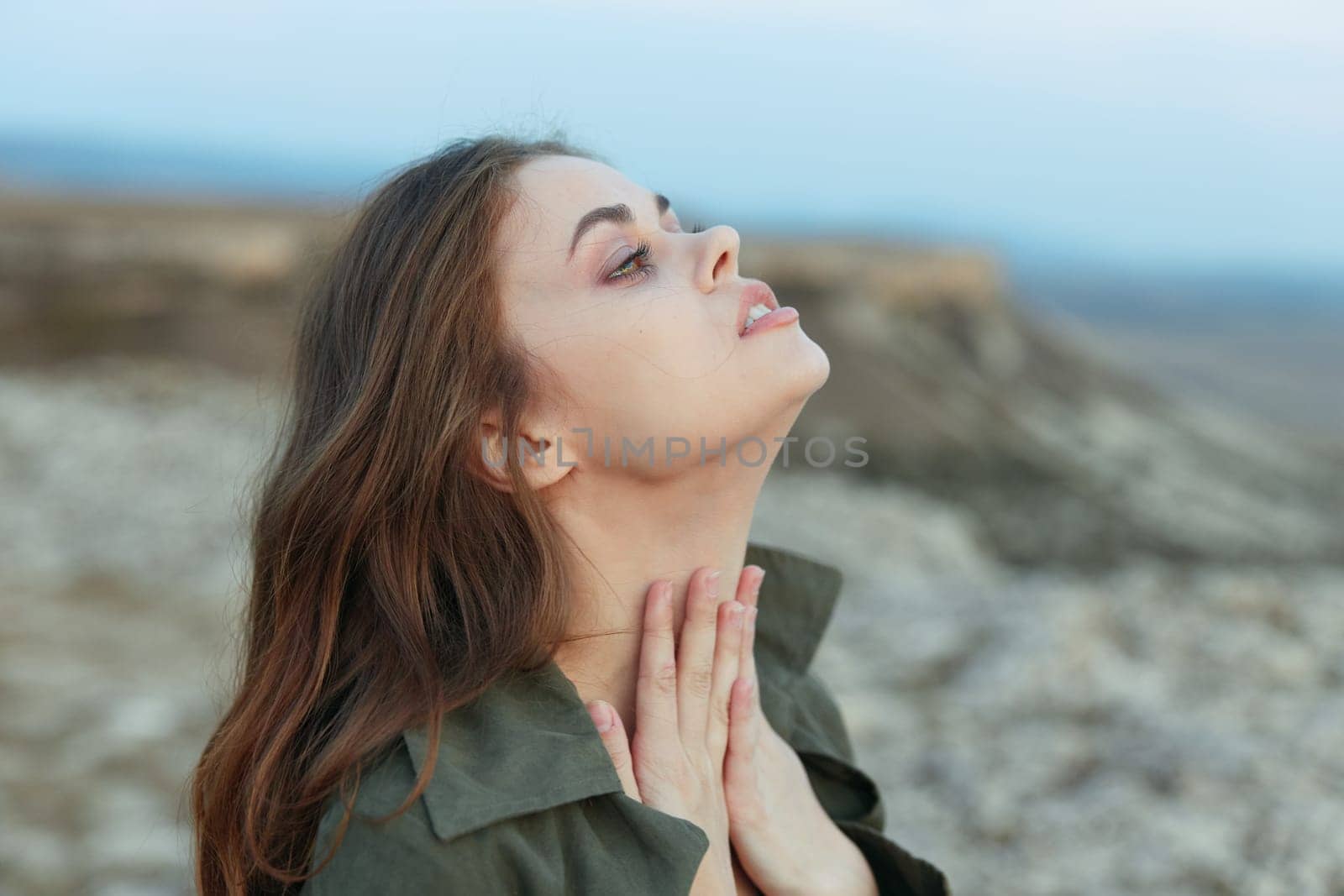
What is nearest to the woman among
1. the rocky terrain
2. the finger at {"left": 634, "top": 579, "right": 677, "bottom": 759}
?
the finger at {"left": 634, "top": 579, "right": 677, "bottom": 759}

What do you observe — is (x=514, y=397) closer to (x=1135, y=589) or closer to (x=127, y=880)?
(x=127, y=880)

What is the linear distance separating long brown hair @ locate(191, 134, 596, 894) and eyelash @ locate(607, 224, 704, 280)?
0.76 feet

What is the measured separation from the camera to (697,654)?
2170mm

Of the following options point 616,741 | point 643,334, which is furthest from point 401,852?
point 643,334

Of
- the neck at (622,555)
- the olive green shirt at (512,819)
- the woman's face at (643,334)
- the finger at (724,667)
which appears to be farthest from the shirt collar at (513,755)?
the woman's face at (643,334)

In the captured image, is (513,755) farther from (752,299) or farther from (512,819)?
(752,299)

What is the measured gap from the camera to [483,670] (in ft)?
6.41

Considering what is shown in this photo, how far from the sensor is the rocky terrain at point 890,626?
4.07 m

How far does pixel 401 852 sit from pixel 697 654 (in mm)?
680

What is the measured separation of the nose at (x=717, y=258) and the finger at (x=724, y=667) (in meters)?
0.62

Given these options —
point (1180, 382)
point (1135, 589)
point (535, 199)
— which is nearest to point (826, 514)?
point (1135, 589)

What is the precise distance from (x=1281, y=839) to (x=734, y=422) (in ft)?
9.71

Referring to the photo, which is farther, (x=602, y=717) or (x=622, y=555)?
(x=622, y=555)

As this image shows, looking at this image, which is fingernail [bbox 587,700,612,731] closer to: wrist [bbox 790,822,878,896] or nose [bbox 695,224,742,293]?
wrist [bbox 790,822,878,896]
